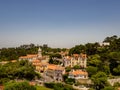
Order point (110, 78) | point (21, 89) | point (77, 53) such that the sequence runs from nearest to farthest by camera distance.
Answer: point (21, 89)
point (110, 78)
point (77, 53)

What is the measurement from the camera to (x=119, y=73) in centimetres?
5397

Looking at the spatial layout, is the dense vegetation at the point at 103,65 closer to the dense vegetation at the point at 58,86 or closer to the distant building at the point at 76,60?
the distant building at the point at 76,60

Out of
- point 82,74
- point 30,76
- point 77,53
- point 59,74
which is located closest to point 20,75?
point 30,76

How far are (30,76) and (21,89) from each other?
13598 mm

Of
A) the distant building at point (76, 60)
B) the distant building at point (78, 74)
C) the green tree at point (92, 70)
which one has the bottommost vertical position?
the distant building at point (78, 74)

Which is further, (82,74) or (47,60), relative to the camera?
(47,60)

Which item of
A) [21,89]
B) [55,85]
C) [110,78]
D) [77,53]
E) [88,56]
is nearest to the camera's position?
[21,89]

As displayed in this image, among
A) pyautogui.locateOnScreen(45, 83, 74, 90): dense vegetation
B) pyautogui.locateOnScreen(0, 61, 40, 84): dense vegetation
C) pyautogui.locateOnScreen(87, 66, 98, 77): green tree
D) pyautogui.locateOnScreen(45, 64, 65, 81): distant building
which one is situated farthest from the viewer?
pyautogui.locateOnScreen(45, 64, 65, 81): distant building

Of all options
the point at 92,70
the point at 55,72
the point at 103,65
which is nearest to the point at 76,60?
the point at 55,72

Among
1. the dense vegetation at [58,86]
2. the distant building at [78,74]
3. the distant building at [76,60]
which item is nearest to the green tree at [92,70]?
the distant building at [78,74]

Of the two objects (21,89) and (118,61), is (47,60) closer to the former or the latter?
(118,61)

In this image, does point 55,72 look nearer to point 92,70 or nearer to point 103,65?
point 92,70

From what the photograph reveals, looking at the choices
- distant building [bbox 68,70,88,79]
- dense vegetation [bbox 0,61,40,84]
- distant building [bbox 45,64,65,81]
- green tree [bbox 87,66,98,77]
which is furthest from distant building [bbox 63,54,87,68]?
dense vegetation [bbox 0,61,40,84]

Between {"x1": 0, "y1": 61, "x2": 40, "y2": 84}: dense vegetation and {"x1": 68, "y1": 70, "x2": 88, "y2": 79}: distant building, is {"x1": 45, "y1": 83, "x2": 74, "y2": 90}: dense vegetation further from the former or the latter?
{"x1": 68, "y1": 70, "x2": 88, "y2": 79}: distant building
